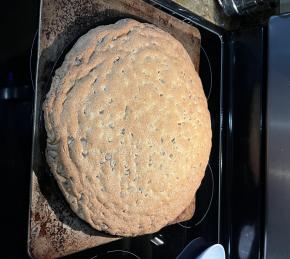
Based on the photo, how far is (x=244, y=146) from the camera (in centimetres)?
119

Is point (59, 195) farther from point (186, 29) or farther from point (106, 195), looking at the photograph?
point (186, 29)

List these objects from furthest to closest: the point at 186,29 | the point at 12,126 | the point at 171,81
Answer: the point at 186,29 → the point at 171,81 → the point at 12,126

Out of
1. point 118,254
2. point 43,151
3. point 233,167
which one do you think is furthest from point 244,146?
point 43,151

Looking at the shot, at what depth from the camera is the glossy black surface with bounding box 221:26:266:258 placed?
44.8 inches

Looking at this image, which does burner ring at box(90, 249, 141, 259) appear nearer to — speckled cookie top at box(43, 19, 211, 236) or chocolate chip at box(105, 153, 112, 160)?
speckled cookie top at box(43, 19, 211, 236)

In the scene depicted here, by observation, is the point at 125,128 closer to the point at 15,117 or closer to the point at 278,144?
the point at 15,117

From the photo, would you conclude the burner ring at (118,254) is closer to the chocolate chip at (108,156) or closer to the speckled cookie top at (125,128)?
the speckled cookie top at (125,128)

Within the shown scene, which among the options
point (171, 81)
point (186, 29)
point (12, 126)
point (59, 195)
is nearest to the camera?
point (12, 126)

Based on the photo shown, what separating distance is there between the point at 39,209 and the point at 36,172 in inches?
3.3

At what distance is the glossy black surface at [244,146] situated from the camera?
114 cm

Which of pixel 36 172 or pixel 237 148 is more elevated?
pixel 36 172

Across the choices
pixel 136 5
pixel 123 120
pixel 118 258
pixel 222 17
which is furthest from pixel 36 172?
pixel 222 17

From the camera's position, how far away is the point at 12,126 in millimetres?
697

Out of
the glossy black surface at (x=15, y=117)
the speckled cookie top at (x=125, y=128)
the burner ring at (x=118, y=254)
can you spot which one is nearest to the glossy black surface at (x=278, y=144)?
the speckled cookie top at (x=125, y=128)
